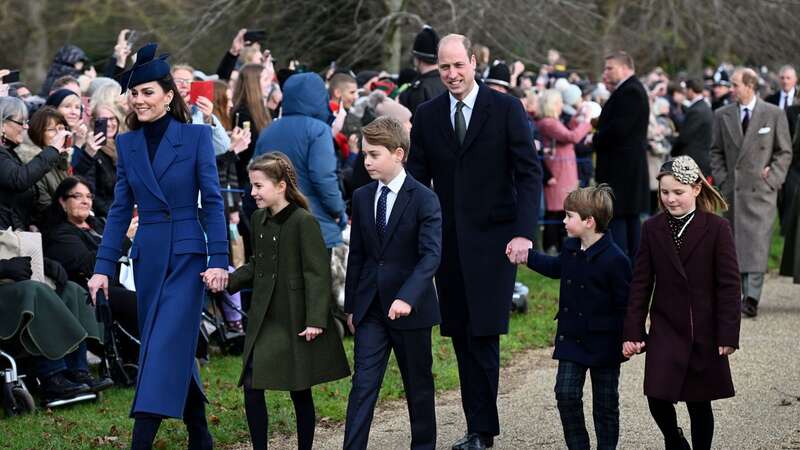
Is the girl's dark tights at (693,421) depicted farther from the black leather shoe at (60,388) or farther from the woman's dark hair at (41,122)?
the woman's dark hair at (41,122)

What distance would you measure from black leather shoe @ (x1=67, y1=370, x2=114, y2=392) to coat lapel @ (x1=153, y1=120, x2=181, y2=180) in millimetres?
2616

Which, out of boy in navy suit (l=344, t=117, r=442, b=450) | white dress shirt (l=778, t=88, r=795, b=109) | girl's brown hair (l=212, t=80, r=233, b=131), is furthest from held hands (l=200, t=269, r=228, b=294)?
white dress shirt (l=778, t=88, r=795, b=109)

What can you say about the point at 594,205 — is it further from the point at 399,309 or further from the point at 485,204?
the point at 399,309

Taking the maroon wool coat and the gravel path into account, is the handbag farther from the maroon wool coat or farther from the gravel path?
the maroon wool coat

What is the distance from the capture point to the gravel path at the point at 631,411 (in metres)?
7.55

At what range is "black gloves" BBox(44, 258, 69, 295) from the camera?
890cm

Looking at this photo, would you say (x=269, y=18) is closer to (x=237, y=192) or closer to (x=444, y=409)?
(x=237, y=192)

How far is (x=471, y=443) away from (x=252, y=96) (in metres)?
5.18

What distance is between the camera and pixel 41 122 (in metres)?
9.64

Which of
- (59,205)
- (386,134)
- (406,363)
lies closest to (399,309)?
(406,363)

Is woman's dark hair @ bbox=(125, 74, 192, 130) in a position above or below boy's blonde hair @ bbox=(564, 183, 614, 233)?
above

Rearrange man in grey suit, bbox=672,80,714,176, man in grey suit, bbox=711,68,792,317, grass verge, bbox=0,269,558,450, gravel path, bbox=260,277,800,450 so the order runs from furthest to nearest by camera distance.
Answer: man in grey suit, bbox=672,80,714,176
man in grey suit, bbox=711,68,792,317
grass verge, bbox=0,269,558,450
gravel path, bbox=260,277,800,450

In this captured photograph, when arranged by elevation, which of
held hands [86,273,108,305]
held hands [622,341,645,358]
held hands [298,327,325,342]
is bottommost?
held hands [298,327,325,342]

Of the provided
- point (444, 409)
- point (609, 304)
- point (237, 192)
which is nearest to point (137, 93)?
point (609, 304)
